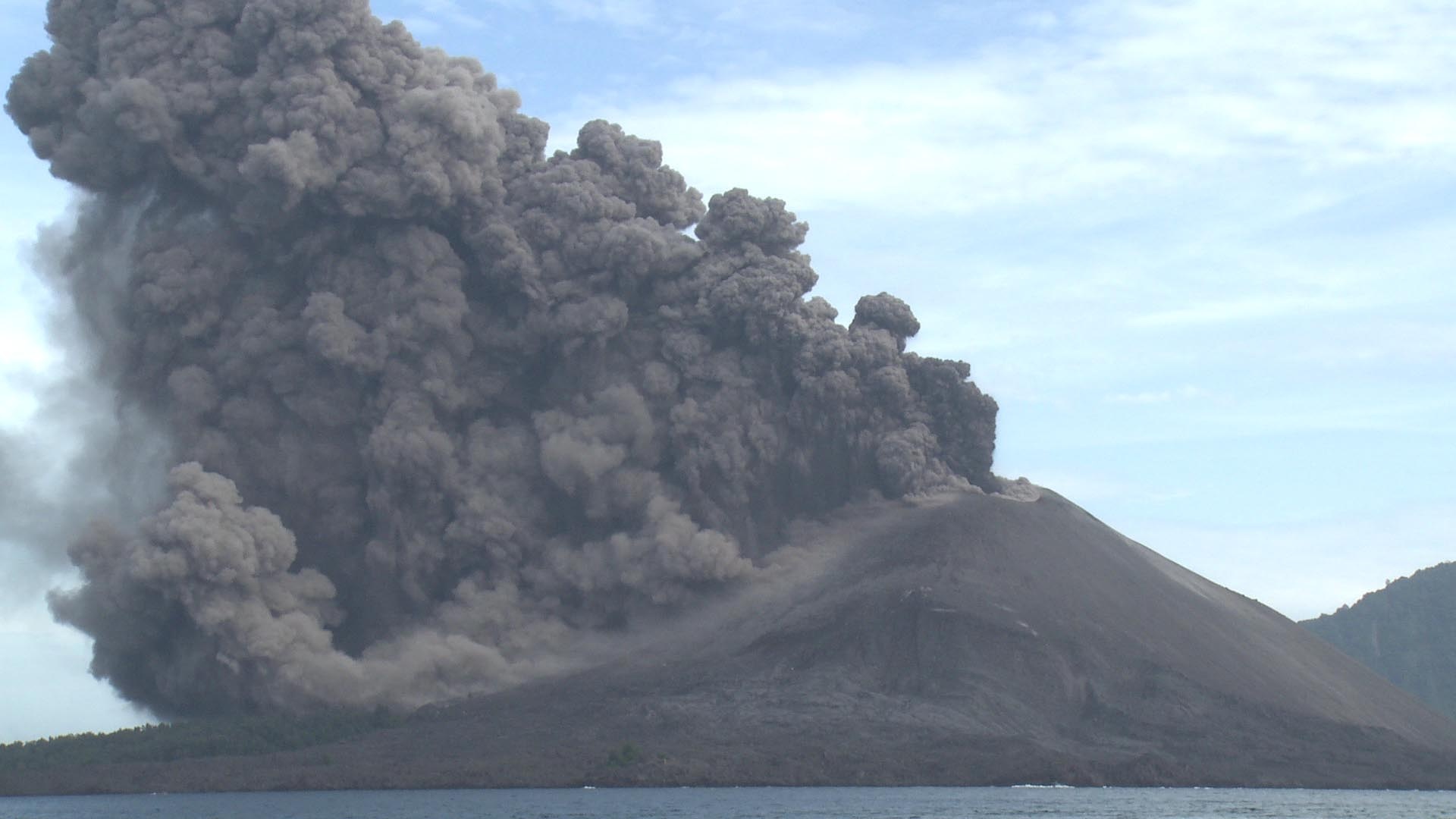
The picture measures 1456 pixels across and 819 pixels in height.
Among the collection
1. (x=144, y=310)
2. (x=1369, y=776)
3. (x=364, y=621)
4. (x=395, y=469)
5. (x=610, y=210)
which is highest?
(x=610, y=210)

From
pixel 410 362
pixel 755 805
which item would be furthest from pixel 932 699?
pixel 410 362

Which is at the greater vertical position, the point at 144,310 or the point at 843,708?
the point at 144,310

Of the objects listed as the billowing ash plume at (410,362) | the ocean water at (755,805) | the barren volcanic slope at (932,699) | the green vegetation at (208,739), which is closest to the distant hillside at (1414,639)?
the barren volcanic slope at (932,699)

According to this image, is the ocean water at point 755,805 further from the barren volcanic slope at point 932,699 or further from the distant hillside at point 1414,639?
the distant hillside at point 1414,639

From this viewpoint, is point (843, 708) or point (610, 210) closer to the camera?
point (843, 708)

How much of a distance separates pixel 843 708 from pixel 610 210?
32.3 m

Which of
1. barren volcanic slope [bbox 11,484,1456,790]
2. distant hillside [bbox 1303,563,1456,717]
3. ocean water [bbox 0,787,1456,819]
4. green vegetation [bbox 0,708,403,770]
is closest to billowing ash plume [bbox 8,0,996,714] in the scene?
green vegetation [bbox 0,708,403,770]

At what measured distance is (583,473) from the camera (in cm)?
10594

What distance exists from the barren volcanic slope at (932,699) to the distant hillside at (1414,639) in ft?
243

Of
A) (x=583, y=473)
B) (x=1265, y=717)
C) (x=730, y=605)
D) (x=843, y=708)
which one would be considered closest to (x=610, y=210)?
(x=583, y=473)

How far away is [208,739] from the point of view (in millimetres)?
96438

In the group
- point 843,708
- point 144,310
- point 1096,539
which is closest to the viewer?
point 843,708

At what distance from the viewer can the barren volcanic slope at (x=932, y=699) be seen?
300ft

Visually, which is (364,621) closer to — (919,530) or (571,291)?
(571,291)
